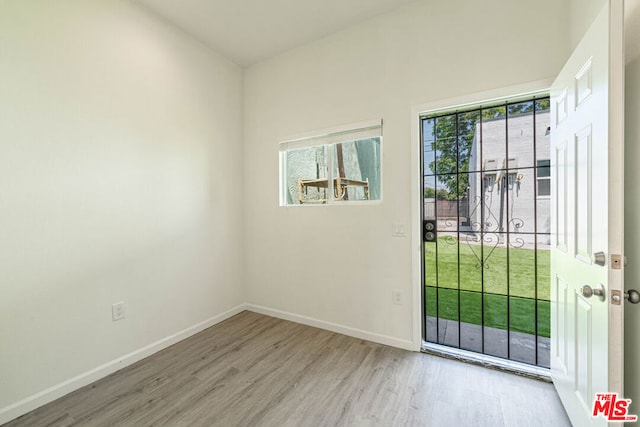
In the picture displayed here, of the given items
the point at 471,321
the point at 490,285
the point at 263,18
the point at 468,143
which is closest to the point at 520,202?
the point at 468,143

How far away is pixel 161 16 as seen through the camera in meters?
2.43

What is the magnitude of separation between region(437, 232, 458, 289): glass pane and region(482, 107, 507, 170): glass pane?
2.33ft

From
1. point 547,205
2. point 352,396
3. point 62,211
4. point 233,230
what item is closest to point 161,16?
point 62,211

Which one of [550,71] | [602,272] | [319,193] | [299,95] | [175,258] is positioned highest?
[299,95]

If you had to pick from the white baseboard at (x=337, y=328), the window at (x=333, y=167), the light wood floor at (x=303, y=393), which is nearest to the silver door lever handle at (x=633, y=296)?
the light wood floor at (x=303, y=393)

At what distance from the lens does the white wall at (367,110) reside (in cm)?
Answer: 198

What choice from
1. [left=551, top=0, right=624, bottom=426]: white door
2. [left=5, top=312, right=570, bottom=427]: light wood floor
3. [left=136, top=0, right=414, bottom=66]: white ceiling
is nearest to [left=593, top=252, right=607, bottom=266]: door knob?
[left=551, top=0, right=624, bottom=426]: white door

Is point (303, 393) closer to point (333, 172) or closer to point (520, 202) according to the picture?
point (333, 172)

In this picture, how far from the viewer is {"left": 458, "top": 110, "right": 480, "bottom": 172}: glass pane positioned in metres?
2.36

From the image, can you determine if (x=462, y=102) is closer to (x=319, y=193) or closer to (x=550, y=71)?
(x=550, y=71)

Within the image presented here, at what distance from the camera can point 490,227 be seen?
236 cm

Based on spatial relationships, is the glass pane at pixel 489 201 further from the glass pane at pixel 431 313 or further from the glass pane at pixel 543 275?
the glass pane at pixel 431 313

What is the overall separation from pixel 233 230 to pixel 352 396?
215cm

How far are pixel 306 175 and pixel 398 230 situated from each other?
4.01 feet
